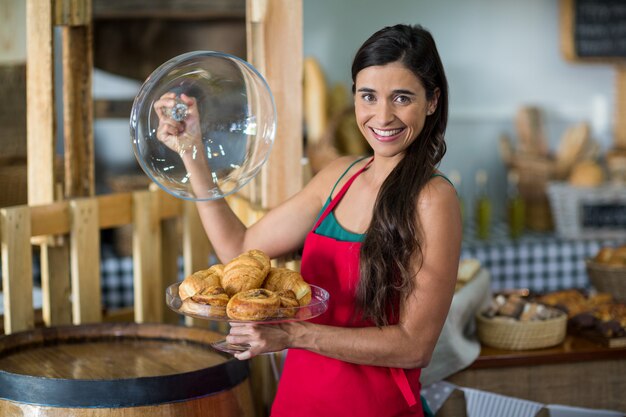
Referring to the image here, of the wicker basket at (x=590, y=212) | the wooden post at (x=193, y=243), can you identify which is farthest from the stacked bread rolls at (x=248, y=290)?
the wicker basket at (x=590, y=212)

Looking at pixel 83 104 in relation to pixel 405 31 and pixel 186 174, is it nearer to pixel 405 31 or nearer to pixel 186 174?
pixel 186 174

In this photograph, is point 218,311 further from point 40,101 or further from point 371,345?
point 40,101

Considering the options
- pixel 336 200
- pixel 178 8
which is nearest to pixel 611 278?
pixel 336 200

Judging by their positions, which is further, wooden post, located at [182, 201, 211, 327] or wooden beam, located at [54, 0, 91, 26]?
wooden post, located at [182, 201, 211, 327]

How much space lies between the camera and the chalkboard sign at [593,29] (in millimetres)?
5527

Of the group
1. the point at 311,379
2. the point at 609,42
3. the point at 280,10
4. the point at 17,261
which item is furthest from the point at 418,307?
the point at 609,42

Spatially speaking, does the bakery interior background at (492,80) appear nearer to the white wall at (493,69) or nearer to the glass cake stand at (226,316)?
the white wall at (493,69)

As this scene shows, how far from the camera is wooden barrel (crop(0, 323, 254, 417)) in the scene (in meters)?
1.69

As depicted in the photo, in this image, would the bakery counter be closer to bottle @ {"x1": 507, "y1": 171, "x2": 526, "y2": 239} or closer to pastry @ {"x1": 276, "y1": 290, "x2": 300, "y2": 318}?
pastry @ {"x1": 276, "y1": 290, "x2": 300, "y2": 318}

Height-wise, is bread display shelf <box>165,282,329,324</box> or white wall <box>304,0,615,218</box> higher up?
white wall <box>304,0,615,218</box>

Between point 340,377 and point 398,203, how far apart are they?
0.39 m

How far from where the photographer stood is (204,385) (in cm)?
179

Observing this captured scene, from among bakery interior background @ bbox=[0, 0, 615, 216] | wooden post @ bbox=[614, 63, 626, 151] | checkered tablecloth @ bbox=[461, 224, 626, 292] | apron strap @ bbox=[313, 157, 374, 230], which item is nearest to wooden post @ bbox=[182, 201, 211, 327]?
apron strap @ bbox=[313, 157, 374, 230]

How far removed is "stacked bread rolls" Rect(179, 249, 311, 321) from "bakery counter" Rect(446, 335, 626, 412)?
98cm
